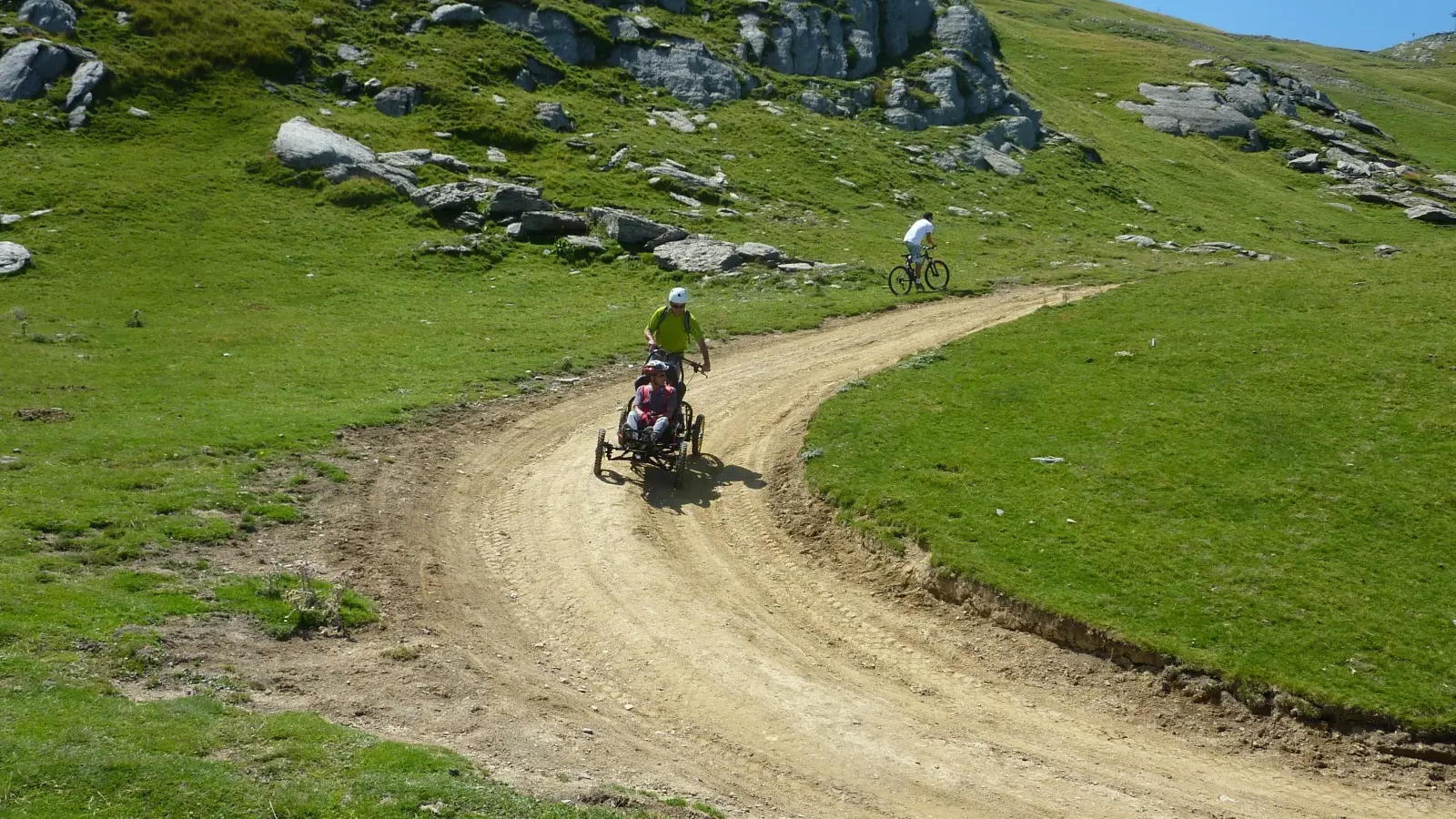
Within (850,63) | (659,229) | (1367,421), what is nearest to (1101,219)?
(850,63)

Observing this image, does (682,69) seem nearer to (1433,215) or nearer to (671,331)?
(671,331)

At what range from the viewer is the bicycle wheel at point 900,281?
39688mm

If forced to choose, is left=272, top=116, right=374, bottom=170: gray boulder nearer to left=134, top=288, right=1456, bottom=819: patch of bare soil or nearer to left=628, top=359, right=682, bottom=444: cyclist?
left=134, top=288, right=1456, bottom=819: patch of bare soil

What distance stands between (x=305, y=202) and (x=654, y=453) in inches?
1241

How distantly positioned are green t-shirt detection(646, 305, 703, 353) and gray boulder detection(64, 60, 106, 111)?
4071cm

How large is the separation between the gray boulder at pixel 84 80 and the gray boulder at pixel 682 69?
2961 cm

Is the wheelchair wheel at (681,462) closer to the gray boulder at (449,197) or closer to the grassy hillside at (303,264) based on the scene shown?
the grassy hillside at (303,264)

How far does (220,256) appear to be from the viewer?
128 feet

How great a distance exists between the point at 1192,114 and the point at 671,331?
8261 cm

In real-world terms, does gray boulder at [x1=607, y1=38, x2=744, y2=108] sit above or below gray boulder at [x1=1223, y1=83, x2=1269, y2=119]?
below

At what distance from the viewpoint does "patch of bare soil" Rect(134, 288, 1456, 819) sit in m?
11.8

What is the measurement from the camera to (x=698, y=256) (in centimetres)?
4266

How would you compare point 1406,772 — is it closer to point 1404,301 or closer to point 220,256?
point 1404,301

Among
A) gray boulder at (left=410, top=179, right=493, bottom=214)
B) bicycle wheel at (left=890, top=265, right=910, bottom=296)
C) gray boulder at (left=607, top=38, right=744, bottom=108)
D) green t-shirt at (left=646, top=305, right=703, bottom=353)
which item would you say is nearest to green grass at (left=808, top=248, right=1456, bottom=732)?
green t-shirt at (left=646, top=305, right=703, bottom=353)
